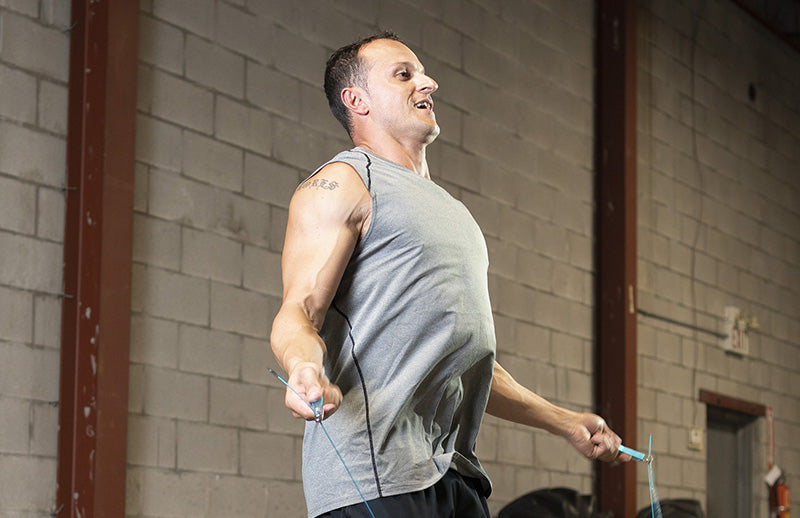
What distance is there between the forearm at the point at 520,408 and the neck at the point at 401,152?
1.26 ft

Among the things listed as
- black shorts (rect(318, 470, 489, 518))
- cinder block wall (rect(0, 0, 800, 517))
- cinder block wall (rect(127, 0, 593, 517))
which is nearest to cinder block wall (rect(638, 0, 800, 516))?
cinder block wall (rect(0, 0, 800, 517))

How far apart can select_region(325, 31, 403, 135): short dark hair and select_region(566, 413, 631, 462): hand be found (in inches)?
27.0

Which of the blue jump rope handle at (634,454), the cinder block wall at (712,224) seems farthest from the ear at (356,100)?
the cinder block wall at (712,224)

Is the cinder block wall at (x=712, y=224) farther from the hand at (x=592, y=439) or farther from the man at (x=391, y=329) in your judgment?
the man at (x=391, y=329)

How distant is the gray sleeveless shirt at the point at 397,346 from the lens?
1.78 metres

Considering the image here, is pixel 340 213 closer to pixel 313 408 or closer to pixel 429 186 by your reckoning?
pixel 429 186

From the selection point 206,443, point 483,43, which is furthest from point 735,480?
point 206,443

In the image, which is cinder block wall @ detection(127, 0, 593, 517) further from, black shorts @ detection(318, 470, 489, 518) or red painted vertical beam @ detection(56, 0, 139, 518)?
black shorts @ detection(318, 470, 489, 518)

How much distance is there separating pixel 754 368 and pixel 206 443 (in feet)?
14.9

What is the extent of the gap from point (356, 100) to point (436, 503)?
728mm

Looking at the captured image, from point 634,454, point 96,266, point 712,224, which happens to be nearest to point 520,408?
point 634,454

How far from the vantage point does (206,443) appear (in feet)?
13.0

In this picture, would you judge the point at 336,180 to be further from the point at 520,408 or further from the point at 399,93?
the point at 520,408

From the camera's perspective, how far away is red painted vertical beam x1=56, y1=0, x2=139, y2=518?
3.49 metres
